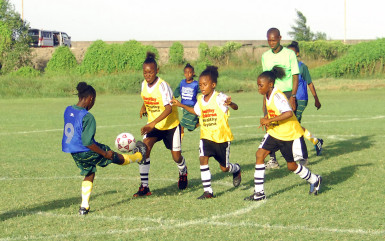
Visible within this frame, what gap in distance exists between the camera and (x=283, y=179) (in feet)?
33.4

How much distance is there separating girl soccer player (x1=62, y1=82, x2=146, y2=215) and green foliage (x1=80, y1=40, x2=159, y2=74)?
36429mm

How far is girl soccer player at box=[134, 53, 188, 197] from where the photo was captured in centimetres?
916

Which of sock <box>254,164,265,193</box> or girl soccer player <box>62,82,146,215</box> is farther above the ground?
girl soccer player <box>62,82,146,215</box>

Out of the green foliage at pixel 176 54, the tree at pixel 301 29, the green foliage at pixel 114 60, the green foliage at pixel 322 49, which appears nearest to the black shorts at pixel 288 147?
the green foliage at pixel 114 60

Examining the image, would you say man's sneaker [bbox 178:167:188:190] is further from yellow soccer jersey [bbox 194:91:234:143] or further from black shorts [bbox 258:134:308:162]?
black shorts [bbox 258:134:308:162]

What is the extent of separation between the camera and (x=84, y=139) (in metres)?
7.60

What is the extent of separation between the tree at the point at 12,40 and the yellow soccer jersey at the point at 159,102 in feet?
126

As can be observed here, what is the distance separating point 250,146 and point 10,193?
6.72 m

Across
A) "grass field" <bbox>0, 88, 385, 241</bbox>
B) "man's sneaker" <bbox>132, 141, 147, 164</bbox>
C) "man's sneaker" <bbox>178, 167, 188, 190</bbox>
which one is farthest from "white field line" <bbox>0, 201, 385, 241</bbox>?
"man's sneaker" <bbox>178, 167, 188, 190</bbox>

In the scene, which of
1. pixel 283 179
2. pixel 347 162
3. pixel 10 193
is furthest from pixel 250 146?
pixel 10 193

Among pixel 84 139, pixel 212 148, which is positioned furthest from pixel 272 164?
pixel 84 139

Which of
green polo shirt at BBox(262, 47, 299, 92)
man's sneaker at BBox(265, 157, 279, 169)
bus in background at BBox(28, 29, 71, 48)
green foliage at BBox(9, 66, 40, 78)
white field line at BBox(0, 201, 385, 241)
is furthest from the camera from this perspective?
bus in background at BBox(28, 29, 71, 48)

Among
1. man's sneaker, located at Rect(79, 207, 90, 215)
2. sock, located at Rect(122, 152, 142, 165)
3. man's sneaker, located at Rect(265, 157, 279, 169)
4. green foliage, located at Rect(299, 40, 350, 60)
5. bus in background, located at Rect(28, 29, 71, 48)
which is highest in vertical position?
bus in background, located at Rect(28, 29, 71, 48)

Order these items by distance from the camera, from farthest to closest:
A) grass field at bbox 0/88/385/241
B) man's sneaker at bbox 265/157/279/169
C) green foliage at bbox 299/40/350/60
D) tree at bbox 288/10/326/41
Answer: tree at bbox 288/10/326/41, green foliage at bbox 299/40/350/60, man's sneaker at bbox 265/157/279/169, grass field at bbox 0/88/385/241
